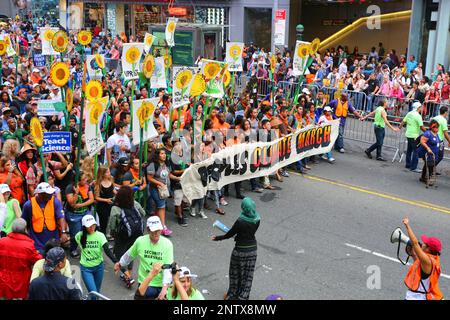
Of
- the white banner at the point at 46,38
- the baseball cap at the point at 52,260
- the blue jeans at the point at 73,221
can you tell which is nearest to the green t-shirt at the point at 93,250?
the baseball cap at the point at 52,260

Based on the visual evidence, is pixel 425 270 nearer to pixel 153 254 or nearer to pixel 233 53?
pixel 153 254

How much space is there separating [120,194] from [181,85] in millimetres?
4233

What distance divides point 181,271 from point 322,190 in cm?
699

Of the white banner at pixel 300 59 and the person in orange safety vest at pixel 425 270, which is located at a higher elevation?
the white banner at pixel 300 59

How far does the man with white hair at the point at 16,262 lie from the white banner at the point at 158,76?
8244mm

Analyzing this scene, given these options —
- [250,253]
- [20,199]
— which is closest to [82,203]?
[20,199]

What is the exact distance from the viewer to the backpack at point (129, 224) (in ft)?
23.6

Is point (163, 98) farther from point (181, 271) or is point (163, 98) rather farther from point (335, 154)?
point (181, 271)

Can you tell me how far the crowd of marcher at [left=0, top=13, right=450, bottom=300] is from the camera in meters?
6.04

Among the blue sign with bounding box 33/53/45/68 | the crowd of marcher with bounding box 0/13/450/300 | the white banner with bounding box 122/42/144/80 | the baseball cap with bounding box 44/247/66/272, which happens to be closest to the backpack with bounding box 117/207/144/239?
the crowd of marcher with bounding box 0/13/450/300

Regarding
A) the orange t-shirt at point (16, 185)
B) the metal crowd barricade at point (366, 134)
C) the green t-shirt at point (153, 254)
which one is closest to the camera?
the green t-shirt at point (153, 254)

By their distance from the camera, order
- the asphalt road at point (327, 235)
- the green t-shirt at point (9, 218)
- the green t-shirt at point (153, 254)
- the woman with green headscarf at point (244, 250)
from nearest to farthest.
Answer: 1. the green t-shirt at point (153, 254)
2. the woman with green headscarf at point (244, 250)
3. the green t-shirt at point (9, 218)
4. the asphalt road at point (327, 235)

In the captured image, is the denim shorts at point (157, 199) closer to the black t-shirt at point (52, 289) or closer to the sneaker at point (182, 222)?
the sneaker at point (182, 222)

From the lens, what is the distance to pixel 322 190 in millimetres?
11758
